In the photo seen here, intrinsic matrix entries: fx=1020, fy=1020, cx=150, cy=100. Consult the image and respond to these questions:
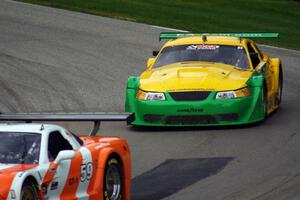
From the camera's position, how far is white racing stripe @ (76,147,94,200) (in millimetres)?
9844

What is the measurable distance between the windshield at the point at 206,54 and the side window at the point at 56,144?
6.76m

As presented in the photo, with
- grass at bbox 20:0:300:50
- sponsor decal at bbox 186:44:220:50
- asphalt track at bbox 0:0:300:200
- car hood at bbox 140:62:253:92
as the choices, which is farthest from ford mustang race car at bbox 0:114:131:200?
grass at bbox 20:0:300:50

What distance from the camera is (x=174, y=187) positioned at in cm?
1157

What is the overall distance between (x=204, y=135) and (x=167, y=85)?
40.6 inches

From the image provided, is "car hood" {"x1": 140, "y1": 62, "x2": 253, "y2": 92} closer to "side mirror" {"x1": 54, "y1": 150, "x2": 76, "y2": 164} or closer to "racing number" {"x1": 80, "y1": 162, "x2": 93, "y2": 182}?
"racing number" {"x1": 80, "y1": 162, "x2": 93, "y2": 182}

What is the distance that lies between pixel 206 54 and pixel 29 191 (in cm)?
832

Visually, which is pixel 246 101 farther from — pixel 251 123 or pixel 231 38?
pixel 231 38

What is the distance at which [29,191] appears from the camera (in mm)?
8852

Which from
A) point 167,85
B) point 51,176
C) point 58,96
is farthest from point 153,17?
point 51,176

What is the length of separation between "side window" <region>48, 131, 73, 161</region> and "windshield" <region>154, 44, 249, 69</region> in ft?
22.2

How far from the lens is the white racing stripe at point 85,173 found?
9.84m

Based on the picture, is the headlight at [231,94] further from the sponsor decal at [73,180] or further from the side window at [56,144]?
the sponsor decal at [73,180]

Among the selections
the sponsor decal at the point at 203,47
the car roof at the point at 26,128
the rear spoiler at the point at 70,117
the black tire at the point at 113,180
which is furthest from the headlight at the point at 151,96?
the car roof at the point at 26,128

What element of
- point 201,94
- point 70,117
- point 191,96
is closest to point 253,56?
point 201,94
